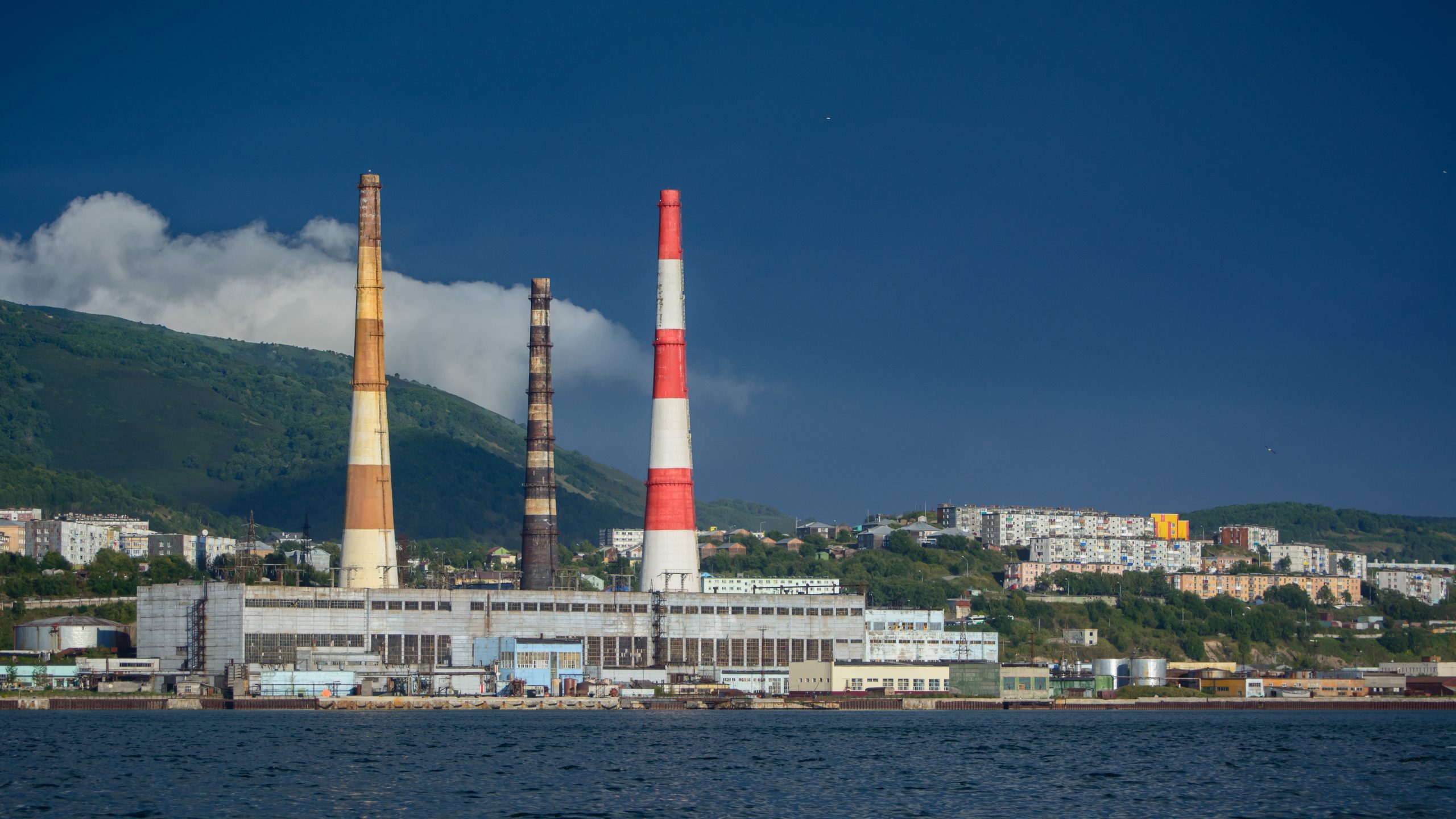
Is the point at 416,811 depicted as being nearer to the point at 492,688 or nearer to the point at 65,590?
the point at 492,688

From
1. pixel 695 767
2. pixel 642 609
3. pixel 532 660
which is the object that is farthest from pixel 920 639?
pixel 695 767

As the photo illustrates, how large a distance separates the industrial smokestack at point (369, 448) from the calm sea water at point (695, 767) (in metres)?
17.1

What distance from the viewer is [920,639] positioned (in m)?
160

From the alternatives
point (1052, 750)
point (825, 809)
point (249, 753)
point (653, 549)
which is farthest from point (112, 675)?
point (825, 809)

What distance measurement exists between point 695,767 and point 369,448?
2312 inches

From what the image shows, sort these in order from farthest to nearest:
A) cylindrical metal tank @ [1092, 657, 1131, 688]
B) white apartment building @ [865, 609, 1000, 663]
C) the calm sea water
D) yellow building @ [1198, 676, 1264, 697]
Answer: white apartment building @ [865, 609, 1000, 663]
cylindrical metal tank @ [1092, 657, 1131, 688]
yellow building @ [1198, 676, 1264, 697]
the calm sea water

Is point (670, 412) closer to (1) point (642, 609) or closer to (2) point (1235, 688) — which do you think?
(1) point (642, 609)

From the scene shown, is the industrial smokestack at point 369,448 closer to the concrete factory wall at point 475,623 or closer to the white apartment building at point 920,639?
the concrete factory wall at point 475,623

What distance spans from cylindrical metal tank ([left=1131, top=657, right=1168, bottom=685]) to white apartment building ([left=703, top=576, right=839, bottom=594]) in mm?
26865

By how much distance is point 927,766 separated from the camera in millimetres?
82750

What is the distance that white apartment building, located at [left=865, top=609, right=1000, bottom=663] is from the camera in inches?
6240

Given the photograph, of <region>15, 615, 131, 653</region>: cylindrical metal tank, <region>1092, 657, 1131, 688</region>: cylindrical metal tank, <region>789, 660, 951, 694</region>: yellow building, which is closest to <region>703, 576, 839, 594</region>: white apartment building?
<region>789, 660, 951, 694</region>: yellow building

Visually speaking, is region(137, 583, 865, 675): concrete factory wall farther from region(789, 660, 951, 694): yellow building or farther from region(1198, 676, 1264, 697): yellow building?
region(1198, 676, 1264, 697): yellow building

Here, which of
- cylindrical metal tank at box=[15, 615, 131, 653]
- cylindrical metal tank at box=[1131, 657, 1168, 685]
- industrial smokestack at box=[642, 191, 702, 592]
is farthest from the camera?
cylindrical metal tank at box=[1131, 657, 1168, 685]
